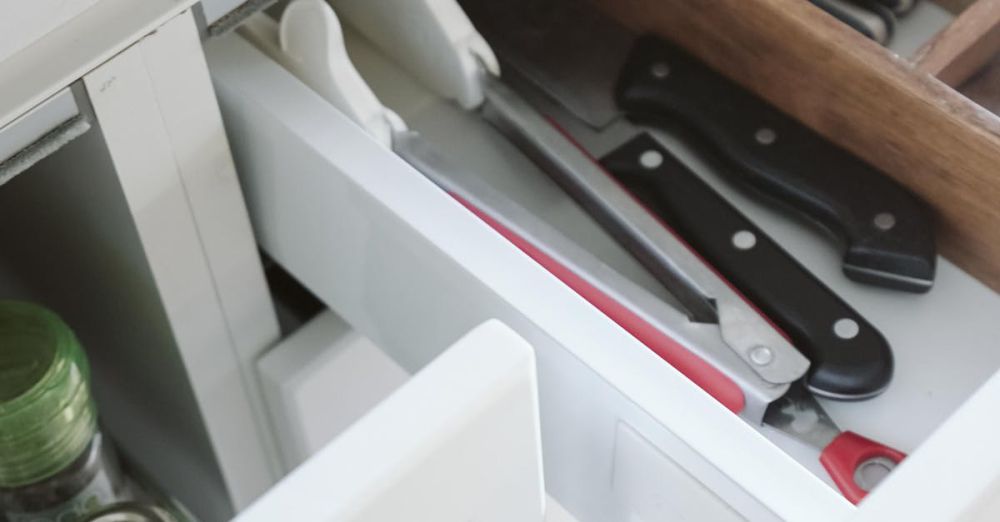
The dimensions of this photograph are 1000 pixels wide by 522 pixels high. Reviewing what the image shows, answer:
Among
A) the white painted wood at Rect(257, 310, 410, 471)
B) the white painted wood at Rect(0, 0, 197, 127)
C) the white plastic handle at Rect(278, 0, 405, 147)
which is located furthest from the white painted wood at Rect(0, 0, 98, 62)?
the white painted wood at Rect(257, 310, 410, 471)

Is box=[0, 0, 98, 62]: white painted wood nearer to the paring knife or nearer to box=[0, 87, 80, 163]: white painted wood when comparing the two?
box=[0, 87, 80, 163]: white painted wood

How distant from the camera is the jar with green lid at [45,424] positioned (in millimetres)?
516

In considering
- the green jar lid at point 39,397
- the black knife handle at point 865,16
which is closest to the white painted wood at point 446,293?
the green jar lid at point 39,397

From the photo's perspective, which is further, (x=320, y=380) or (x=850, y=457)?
(x=320, y=380)

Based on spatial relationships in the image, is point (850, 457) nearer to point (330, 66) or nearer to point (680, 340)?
point (680, 340)

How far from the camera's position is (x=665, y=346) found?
482mm

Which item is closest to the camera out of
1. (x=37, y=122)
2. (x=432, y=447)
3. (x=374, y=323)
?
(x=432, y=447)

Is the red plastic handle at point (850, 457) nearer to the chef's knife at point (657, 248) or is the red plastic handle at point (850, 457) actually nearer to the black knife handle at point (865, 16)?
the chef's knife at point (657, 248)

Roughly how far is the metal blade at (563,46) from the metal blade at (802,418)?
0.16 metres

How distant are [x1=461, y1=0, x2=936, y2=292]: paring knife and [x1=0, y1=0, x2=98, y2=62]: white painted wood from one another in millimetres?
231

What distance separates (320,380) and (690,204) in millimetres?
196

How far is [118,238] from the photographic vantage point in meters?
0.55

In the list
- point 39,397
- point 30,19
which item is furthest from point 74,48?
point 39,397

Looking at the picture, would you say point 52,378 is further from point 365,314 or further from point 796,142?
point 796,142
